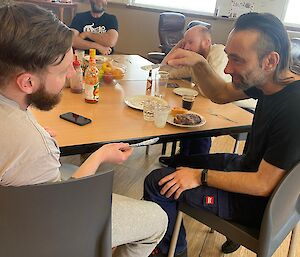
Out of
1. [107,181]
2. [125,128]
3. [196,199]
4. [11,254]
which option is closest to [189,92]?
[125,128]

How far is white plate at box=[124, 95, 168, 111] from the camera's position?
1.78m

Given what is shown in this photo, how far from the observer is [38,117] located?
1532 mm

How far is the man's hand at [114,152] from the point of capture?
130 cm

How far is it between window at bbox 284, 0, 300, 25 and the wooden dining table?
134 inches

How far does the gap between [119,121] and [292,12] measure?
13.5 ft

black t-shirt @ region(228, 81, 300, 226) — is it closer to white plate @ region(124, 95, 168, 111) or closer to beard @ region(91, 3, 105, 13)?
white plate @ region(124, 95, 168, 111)

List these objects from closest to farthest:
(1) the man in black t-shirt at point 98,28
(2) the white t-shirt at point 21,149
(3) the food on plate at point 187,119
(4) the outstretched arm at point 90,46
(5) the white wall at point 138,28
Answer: (2) the white t-shirt at point 21,149
(3) the food on plate at point 187,119
(4) the outstretched arm at point 90,46
(1) the man in black t-shirt at point 98,28
(5) the white wall at point 138,28

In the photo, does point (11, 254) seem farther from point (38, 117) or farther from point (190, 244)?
point (190, 244)

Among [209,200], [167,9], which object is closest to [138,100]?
[209,200]

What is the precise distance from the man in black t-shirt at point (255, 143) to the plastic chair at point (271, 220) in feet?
0.13

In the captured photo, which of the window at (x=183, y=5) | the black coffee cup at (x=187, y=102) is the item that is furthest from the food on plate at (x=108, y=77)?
the window at (x=183, y=5)

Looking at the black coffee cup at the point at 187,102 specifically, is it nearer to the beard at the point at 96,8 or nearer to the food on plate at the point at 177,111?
the food on plate at the point at 177,111

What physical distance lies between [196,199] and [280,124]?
456mm

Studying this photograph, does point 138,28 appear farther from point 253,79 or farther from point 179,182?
point 179,182
